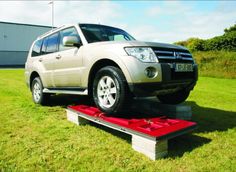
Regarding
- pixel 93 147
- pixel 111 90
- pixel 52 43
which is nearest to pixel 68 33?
→ pixel 52 43

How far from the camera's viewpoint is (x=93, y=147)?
373 centimetres

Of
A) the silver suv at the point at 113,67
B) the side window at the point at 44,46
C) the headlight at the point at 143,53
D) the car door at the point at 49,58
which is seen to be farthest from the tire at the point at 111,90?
the side window at the point at 44,46

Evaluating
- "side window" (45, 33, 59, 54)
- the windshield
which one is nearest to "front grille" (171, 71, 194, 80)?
the windshield

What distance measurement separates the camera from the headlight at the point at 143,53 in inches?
155

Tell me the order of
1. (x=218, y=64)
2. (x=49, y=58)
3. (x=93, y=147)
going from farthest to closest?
(x=218, y=64) → (x=49, y=58) → (x=93, y=147)

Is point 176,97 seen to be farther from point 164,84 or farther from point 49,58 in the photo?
point 49,58

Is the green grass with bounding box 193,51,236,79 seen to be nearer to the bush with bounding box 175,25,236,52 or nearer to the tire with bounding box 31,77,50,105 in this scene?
the bush with bounding box 175,25,236,52

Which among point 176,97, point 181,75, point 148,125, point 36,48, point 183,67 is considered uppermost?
point 36,48

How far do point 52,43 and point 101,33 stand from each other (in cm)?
147

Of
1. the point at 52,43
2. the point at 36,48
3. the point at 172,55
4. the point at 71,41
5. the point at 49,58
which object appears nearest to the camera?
the point at 172,55

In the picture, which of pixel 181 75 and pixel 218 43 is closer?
pixel 181 75

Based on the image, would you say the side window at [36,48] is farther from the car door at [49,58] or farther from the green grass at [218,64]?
the green grass at [218,64]

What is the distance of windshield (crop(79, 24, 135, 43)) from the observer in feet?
16.9

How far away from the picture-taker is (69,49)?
5.36 metres
